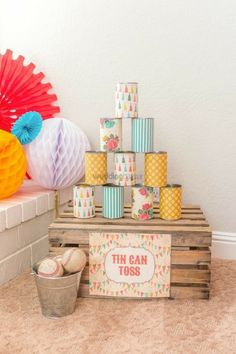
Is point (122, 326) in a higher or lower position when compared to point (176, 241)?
lower

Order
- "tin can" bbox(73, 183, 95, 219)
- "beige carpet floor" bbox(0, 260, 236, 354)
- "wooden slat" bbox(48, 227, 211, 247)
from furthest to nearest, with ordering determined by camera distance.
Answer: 1. "tin can" bbox(73, 183, 95, 219)
2. "wooden slat" bbox(48, 227, 211, 247)
3. "beige carpet floor" bbox(0, 260, 236, 354)

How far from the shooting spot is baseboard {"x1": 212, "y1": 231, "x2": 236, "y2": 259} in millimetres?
1879

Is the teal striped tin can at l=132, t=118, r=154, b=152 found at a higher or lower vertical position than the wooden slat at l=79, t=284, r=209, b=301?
higher

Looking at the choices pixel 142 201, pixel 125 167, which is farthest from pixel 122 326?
pixel 125 167

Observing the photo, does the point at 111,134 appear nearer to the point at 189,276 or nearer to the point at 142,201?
the point at 142,201

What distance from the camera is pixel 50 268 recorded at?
1270 mm

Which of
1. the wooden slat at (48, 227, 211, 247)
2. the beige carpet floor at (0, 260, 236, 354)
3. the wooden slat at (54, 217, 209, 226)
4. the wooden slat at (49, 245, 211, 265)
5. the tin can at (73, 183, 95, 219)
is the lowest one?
the beige carpet floor at (0, 260, 236, 354)

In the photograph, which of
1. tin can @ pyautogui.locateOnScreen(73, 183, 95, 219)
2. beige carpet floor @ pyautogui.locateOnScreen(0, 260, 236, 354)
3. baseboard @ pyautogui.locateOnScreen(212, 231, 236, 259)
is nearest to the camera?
beige carpet floor @ pyautogui.locateOnScreen(0, 260, 236, 354)

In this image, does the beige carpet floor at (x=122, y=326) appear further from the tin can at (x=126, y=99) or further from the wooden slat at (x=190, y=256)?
the tin can at (x=126, y=99)

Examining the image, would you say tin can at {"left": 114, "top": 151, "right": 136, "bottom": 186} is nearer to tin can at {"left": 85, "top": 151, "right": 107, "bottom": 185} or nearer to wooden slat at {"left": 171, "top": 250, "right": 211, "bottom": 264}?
tin can at {"left": 85, "top": 151, "right": 107, "bottom": 185}

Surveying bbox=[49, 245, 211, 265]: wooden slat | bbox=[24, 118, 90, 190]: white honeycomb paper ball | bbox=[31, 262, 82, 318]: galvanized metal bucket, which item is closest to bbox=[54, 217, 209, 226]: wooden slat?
bbox=[49, 245, 211, 265]: wooden slat

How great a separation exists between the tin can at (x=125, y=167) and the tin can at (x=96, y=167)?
0.18 ft

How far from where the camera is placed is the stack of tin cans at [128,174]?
4.90 feet

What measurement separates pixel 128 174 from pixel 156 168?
105mm
